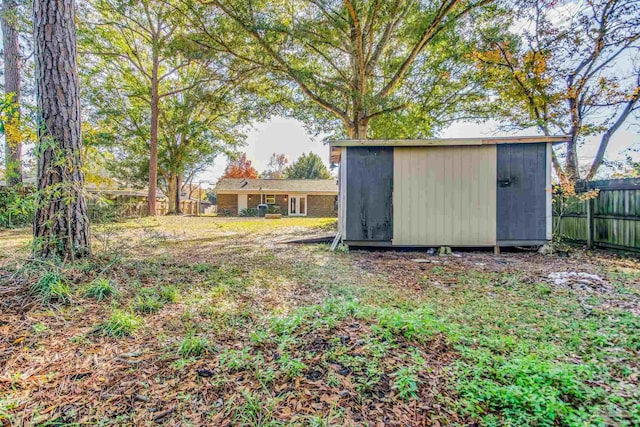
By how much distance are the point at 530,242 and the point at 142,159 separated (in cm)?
2270

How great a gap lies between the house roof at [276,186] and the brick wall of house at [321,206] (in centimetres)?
67

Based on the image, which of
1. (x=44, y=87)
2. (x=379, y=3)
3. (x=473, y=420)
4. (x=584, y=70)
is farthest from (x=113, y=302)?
(x=584, y=70)

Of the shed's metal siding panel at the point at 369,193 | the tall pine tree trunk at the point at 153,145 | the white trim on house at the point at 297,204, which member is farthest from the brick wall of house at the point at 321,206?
the shed's metal siding panel at the point at 369,193

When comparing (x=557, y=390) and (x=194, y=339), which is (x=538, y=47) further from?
(x=194, y=339)

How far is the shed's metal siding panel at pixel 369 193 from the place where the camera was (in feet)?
19.4

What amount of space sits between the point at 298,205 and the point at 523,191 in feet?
55.8

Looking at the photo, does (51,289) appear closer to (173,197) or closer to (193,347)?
(193,347)

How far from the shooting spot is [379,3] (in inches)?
302

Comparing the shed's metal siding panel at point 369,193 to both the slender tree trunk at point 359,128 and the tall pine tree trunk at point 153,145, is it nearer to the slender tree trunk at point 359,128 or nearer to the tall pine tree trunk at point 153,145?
the slender tree trunk at point 359,128

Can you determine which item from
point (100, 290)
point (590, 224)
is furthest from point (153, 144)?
point (590, 224)

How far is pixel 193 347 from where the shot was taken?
6.38 feet

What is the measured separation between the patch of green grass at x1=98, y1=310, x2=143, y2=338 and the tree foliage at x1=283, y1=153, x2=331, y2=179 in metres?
30.6

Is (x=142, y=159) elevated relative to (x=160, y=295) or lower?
elevated

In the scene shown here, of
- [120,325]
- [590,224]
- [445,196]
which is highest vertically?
[445,196]
